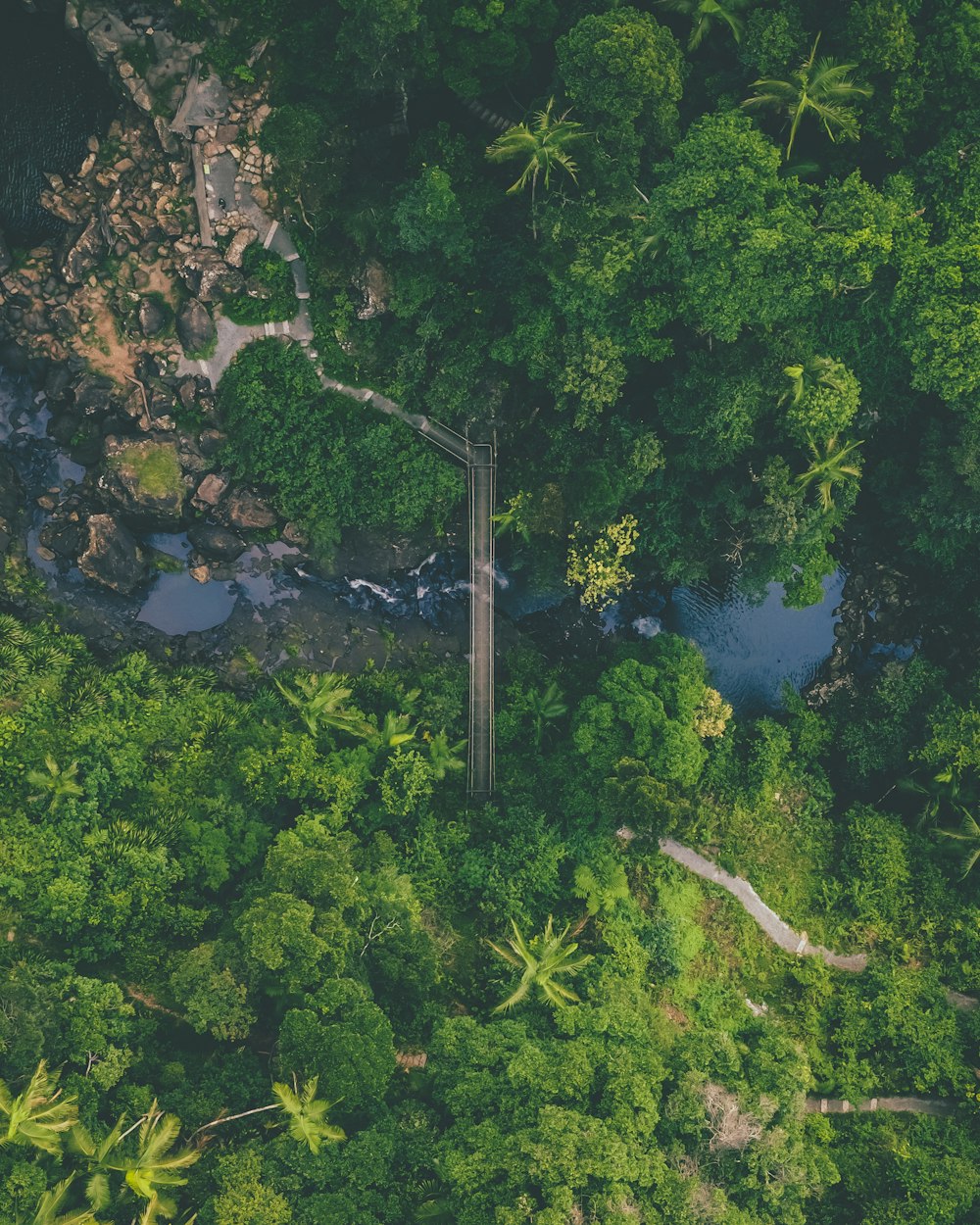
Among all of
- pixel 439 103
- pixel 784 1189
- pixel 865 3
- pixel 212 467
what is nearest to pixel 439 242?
pixel 439 103

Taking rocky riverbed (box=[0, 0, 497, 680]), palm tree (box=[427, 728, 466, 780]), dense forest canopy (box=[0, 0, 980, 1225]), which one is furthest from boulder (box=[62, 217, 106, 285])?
palm tree (box=[427, 728, 466, 780])

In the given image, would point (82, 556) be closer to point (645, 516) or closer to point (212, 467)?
point (212, 467)

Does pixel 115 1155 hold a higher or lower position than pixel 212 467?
lower

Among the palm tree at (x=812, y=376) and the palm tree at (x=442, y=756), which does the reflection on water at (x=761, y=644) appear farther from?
the palm tree at (x=442, y=756)

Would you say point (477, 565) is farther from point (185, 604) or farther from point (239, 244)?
point (239, 244)

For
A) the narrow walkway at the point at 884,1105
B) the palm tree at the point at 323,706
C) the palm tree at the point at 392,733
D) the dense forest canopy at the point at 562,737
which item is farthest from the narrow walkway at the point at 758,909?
the palm tree at the point at 323,706

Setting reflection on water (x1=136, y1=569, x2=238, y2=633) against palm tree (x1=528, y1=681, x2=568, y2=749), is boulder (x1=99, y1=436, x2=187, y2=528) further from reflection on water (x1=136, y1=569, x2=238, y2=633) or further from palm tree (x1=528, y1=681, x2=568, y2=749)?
palm tree (x1=528, y1=681, x2=568, y2=749)
